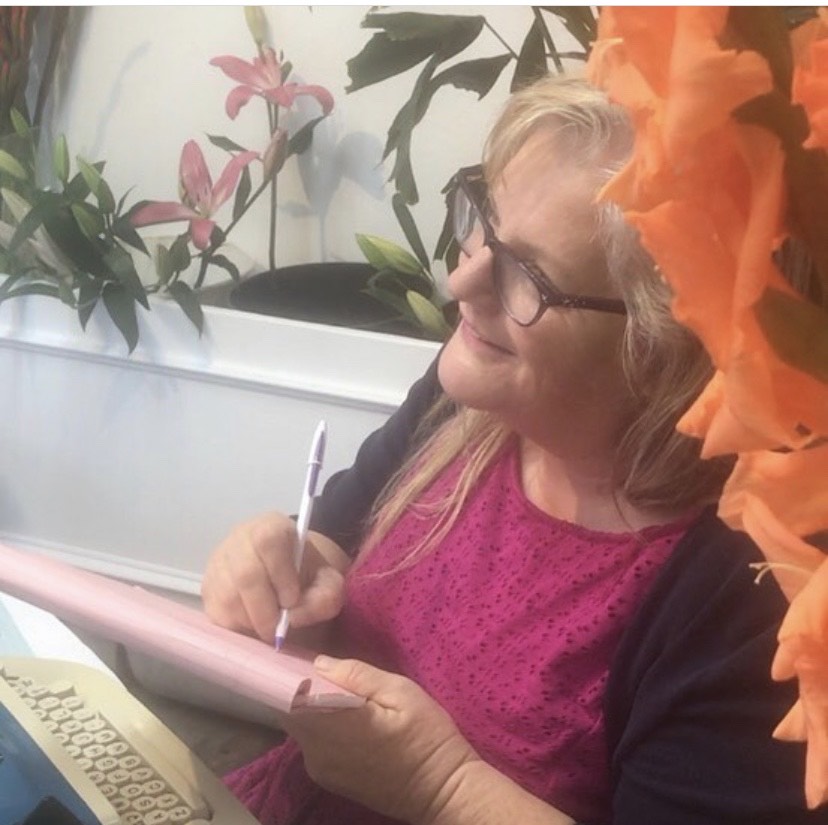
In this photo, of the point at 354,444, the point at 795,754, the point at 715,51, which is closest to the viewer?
the point at 715,51

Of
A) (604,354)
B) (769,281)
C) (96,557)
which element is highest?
(769,281)

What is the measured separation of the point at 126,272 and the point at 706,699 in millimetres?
992

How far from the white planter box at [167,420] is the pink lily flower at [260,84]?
27 centimetres

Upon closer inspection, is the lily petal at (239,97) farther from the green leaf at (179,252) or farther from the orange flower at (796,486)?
the orange flower at (796,486)

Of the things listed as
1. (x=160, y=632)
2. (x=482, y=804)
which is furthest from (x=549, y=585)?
(x=160, y=632)

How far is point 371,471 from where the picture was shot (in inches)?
37.0

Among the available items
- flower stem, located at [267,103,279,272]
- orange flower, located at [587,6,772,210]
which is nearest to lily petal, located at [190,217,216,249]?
flower stem, located at [267,103,279,272]

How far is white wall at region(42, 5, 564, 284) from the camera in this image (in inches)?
55.0

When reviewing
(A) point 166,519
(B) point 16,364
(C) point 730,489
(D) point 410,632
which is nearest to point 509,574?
(D) point 410,632

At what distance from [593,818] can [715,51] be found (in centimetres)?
68

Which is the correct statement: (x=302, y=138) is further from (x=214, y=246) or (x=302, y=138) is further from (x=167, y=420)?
(x=167, y=420)

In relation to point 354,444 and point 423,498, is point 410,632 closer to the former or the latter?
point 423,498

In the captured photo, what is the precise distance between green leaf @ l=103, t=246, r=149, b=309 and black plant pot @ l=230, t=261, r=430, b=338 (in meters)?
0.12

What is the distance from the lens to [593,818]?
0.75 meters
